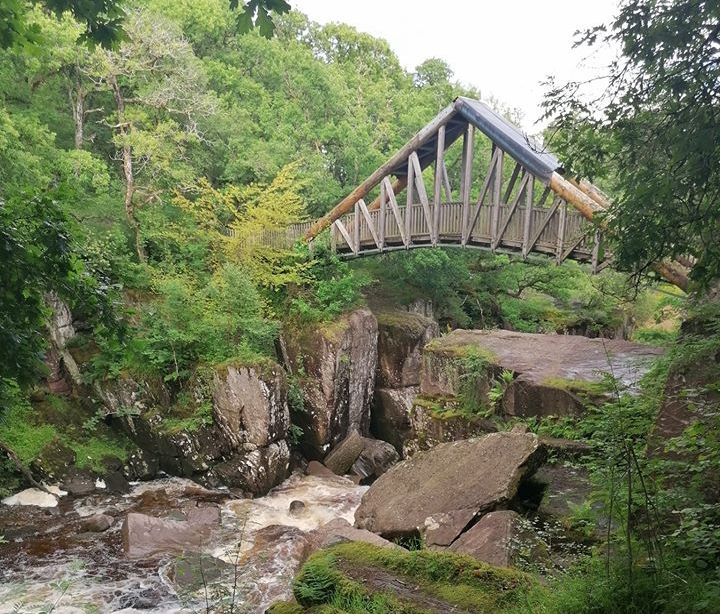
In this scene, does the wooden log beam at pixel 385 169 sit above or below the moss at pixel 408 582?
above

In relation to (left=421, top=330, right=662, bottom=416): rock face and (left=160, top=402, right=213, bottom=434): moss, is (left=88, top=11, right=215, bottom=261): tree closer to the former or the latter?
(left=160, top=402, right=213, bottom=434): moss

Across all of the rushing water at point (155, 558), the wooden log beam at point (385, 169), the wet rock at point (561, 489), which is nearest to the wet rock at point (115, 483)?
the rushing water at point (155, 558)

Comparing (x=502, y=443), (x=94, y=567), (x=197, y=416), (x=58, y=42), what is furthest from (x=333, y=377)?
(x=58, y=42)

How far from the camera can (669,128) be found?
322 centimetres

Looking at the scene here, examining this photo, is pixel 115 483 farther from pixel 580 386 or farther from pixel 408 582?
pixel 408 582

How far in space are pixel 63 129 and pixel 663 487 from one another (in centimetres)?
1865

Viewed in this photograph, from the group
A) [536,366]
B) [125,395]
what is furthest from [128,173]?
[536,366]

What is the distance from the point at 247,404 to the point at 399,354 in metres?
5.41

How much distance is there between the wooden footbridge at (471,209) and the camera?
11.5 meters

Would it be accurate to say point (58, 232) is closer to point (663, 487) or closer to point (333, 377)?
Answer: point (663, 487)

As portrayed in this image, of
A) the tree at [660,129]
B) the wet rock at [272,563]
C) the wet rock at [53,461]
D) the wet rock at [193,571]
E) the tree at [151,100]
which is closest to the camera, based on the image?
the tree at [660,129]

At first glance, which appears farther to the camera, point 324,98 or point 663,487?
point 324,98

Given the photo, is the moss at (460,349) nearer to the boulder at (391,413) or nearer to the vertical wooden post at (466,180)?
the vertical wooden post at (466,180)

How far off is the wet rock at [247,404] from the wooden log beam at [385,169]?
568cm
